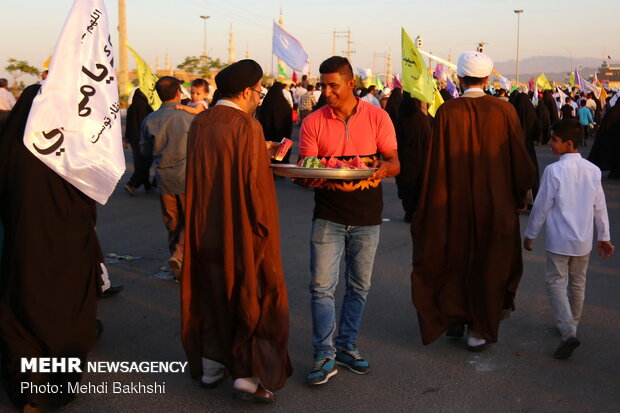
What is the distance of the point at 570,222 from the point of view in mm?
4973

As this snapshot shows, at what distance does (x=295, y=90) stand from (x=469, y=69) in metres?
25.7

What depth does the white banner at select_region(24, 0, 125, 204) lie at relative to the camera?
12.9 feet

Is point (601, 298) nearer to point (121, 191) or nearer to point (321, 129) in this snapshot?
point (321, 129)

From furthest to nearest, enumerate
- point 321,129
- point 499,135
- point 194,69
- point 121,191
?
point 194,69 → point 121,191 → point 499,135 → point 321,129

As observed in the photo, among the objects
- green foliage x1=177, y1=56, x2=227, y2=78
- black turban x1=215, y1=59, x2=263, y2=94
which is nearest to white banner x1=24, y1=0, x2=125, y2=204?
black turban x1=215, y1=59, x2=263, y2=94

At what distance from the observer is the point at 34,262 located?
405 centimetres

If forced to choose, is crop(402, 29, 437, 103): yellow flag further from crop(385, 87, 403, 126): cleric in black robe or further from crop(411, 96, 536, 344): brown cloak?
crop(385, 87, 403, 126): cleric in black robe

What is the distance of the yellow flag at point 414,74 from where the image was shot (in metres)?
8.24

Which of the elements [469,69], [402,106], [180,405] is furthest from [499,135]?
[402,106]

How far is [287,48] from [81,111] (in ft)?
45.6

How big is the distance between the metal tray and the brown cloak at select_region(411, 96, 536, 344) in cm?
101

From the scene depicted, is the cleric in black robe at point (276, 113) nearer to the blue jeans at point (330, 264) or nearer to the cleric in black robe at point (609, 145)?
the cleric in black robe at point (609, 145)

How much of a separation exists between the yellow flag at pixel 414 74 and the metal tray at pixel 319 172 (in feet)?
14.2

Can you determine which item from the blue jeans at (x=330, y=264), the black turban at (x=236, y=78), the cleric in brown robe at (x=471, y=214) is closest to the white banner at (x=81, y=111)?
the black turban at (x=236, y=78)
